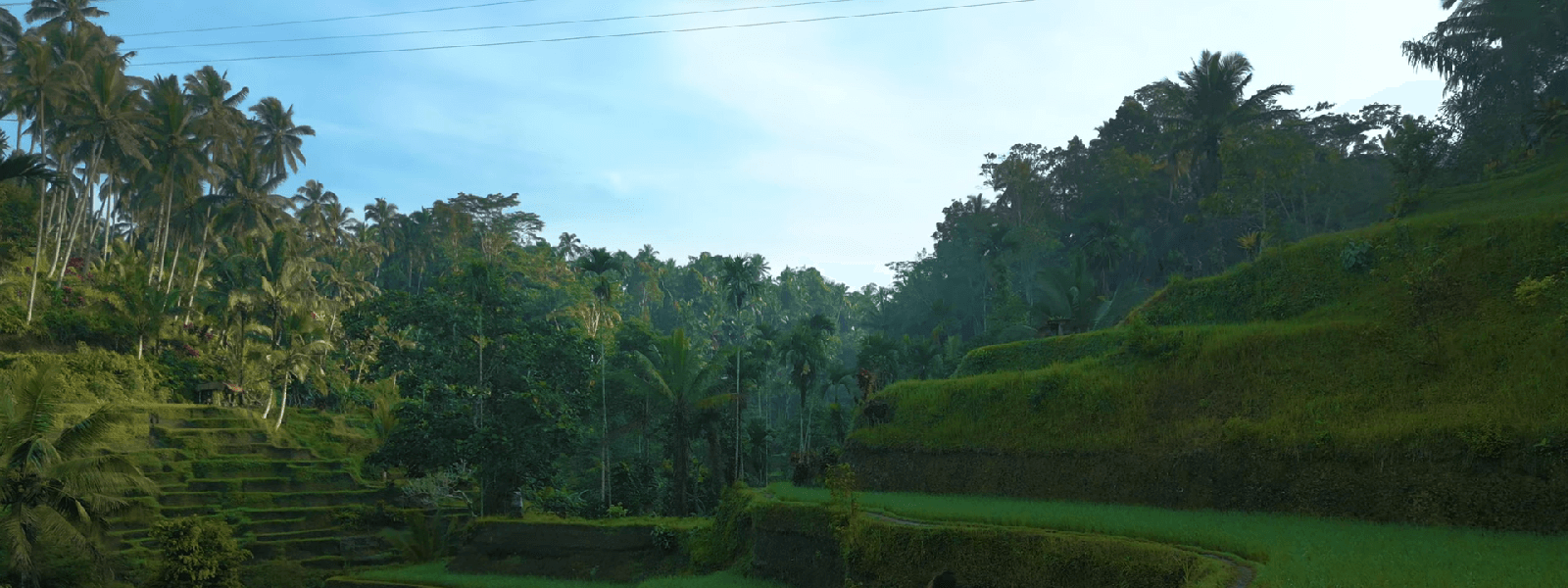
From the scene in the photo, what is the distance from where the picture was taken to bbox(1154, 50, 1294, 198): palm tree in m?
44.9

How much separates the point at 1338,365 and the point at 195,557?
91.3 feet

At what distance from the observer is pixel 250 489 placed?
3559 centimetres

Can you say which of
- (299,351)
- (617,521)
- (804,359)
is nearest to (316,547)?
(617,521)

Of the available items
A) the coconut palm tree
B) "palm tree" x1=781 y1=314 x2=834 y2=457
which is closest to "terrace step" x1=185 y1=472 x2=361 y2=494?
the coconut palm tree

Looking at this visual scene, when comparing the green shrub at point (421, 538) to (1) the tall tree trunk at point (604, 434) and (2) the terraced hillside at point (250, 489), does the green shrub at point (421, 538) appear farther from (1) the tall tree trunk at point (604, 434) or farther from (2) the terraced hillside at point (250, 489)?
(1) the tall tree trunk at point (604, 434)

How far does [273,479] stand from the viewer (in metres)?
36.8

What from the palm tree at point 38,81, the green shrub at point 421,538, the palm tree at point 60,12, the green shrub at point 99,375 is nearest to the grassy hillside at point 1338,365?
the green shrub at point 421,538

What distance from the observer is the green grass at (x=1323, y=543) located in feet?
33.6

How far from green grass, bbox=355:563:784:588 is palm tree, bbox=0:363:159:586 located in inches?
301

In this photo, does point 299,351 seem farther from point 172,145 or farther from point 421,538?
point 421,538

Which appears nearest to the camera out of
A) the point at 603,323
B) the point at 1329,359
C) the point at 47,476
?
the point at 1329,359

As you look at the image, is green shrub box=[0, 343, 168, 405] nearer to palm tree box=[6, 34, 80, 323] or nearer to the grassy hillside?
palm tree box=[6, 34, 80, 323]

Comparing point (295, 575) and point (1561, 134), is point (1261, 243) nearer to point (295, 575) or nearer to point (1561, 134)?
point (1561, 134)

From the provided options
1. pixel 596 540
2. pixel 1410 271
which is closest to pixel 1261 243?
pixel 1410 271
